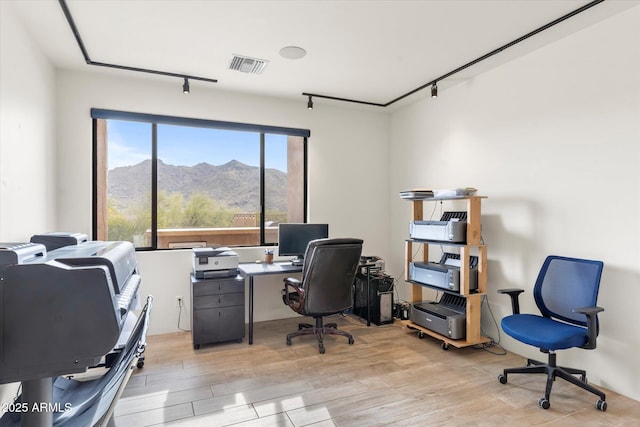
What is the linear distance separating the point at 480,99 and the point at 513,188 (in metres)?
1.01

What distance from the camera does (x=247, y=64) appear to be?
3.35m

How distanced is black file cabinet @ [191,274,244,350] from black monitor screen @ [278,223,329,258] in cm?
66

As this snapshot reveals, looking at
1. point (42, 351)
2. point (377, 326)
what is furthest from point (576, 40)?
point (42, 351)

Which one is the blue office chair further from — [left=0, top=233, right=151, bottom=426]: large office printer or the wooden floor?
[left=0, top=233, right=151, bottom=426]: large office printer

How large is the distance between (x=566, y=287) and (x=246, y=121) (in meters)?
3.56

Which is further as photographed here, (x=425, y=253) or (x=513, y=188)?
(x=425, y=253)

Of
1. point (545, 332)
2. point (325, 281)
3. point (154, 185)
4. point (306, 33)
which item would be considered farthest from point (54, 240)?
point (545, 332)

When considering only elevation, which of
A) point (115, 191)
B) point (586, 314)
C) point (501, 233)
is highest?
point (115, 191)

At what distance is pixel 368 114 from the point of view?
4906 mm

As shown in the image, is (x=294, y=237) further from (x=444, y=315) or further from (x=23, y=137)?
(x=23, y=137)

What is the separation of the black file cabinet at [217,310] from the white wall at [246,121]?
0.59 m

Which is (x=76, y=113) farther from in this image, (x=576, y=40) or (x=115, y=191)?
(x=576, y=40)

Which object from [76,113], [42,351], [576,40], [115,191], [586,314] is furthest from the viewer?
[115,191]

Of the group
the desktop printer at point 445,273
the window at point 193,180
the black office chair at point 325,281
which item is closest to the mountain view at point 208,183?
the window at point 193,180
